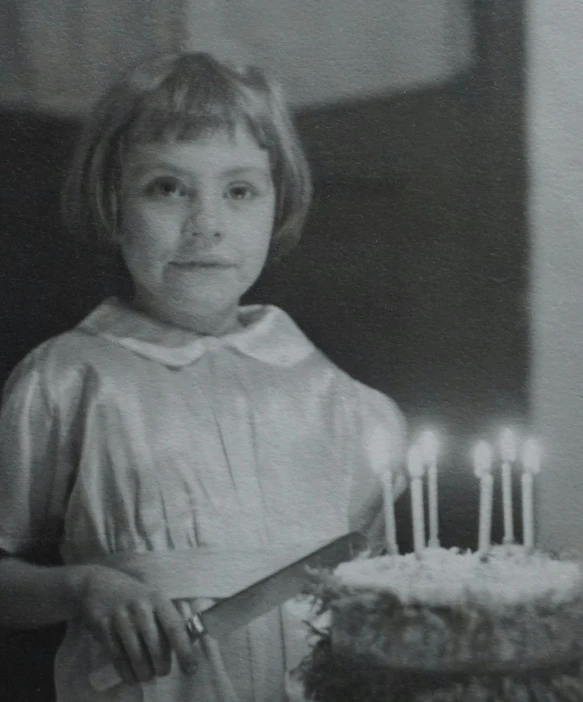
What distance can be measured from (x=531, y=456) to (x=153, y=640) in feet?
2.11

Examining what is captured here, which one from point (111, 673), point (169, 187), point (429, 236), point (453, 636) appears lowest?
point (111, 673)

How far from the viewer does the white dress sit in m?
1.63

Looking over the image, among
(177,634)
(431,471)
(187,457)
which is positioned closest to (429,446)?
(431,471)

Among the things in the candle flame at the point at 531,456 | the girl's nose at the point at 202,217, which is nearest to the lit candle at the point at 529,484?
the candle flame at the point at 531,456

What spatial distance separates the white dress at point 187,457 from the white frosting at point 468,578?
6.5 inches

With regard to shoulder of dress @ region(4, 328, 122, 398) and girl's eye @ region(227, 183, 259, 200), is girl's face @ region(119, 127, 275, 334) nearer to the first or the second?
girl's eye @ region(227, 183, 259, 200)

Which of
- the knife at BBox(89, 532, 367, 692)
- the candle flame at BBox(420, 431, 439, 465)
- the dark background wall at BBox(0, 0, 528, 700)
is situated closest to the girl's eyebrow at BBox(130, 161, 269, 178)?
the dark background wall at BBox(0, 0, 528, 700)

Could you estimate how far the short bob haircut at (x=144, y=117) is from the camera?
1.71m

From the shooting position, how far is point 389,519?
1619 mm

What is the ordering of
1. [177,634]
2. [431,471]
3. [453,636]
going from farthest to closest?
[431,471] → [177,634] → [453,636]

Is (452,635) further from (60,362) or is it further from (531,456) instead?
(60,362)

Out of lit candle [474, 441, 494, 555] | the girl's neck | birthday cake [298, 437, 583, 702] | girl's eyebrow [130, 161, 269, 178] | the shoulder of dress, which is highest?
girl's eyebrow [130, 161, 269, 178]

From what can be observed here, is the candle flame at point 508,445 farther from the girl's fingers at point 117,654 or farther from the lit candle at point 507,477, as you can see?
the girl's fingers at point 117,654

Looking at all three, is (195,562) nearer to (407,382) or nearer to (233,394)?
(233,394)
